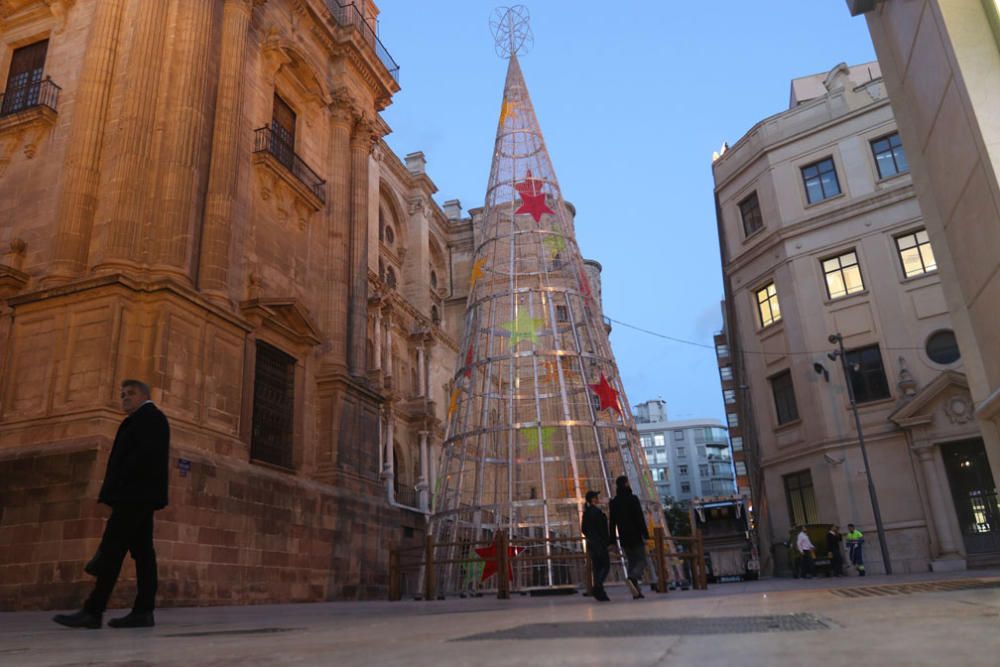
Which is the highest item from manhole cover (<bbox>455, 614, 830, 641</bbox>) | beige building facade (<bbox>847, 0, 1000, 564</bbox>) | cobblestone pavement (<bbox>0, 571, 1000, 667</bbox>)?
beige building facade (<bbox>847, 0, 1000, 564</bbox>)

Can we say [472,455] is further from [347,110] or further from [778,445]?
[778,445]

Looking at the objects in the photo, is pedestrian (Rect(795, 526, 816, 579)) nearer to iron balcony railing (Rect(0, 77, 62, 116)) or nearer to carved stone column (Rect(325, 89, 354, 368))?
carved stone column (Rect(325, 89, 354, 368))

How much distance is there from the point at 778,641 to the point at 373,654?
1287 mm

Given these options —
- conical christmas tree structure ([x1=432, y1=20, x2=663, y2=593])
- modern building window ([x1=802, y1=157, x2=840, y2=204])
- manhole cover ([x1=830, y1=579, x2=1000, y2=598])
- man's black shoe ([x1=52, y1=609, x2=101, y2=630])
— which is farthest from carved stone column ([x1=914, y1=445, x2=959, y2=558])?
man's black shoe ([x1=52, y1=609, x2=101, y2=630])

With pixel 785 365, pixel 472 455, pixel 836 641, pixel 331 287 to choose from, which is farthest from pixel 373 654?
pixel 785 365

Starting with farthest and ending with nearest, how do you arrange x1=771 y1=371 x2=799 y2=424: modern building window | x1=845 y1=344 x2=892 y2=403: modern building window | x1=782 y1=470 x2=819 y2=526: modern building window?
1. x1=771 y1=371 x2=799 y2=424: modern building window
2. x1=782 y1=470 x2=819 y2=526: modern building window
3. x1=845 y1=344 x2=892 y2=403: modern building window

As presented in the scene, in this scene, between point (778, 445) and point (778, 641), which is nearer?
point (778, 641)

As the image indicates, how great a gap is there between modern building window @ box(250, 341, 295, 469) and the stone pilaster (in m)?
2.69

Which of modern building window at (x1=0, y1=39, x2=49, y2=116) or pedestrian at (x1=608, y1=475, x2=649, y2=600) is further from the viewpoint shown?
modern building window at (x1=0, y1=39, x2=49, y2=116)

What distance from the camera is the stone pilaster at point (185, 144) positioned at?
41.4 ft

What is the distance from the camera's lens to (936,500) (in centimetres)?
1936

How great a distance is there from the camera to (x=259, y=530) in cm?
1288

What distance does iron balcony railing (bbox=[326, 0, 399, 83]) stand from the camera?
66.8 feet

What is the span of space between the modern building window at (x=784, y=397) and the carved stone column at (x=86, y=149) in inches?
769
